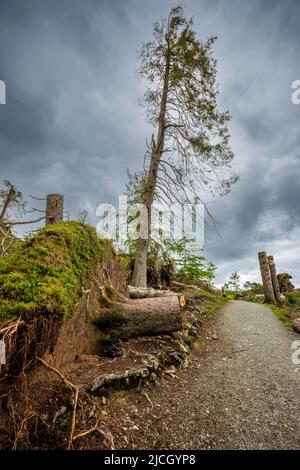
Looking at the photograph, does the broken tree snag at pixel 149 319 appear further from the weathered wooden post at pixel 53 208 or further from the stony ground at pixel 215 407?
the weathered wooden post at pixel 53 208

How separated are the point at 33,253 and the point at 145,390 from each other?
8.02ft

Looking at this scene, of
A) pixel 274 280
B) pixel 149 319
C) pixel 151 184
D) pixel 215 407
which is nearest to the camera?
pixel 215 407

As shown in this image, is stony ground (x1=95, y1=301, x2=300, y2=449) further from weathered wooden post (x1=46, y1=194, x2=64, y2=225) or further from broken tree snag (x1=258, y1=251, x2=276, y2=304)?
broken tree snag (x1=258, y1=251, x2=276, y2=304)

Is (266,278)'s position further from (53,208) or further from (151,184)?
(53,208)

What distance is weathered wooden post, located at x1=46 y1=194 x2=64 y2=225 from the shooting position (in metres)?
7.74

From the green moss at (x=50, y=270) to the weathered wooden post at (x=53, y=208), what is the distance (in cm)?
321

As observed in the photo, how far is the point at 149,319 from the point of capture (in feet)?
15.7

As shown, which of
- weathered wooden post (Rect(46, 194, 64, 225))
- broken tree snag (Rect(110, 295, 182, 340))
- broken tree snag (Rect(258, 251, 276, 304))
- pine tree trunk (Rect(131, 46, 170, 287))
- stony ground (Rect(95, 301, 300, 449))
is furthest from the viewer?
broken tree snag (Rect(258, 251, 276, 304))

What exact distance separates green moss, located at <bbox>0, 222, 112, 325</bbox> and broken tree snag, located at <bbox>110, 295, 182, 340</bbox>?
1.03 m

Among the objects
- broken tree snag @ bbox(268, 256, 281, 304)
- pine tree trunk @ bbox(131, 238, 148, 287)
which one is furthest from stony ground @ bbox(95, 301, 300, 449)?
broken tree snag @ bbox(268, 256, 281, 304)

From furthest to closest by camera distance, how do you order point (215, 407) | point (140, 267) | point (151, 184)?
point (151, 184) < point (140, 267) < point (215, 407)

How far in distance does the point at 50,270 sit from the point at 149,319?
7.31 ft

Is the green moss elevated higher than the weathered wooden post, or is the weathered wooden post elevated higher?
the weathered wooden post

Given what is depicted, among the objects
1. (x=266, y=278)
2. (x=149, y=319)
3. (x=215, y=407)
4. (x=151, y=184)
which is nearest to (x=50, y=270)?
(x=149, y=319)
